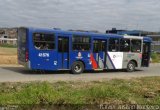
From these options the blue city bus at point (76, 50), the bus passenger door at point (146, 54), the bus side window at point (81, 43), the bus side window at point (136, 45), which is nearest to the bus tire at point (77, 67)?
the blue city bus at point (76, 50)

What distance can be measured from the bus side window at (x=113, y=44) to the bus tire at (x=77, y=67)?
7.49 feet

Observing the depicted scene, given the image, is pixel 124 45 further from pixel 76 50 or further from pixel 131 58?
pixel 76 50

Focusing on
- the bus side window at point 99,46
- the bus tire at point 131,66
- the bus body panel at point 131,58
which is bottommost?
the bus tire at point 131,66

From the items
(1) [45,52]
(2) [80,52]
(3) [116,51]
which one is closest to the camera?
(1) [45,52]

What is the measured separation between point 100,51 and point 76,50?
6.13ft

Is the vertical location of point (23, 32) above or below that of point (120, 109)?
above

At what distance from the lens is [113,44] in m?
23.3

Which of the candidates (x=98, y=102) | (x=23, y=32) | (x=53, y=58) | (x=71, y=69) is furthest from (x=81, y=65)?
(x=98, y=102)

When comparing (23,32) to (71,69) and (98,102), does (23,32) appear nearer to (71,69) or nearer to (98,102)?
(71,69)

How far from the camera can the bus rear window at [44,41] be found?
1986 centimetres

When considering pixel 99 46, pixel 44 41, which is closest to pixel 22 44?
pixel 44 41

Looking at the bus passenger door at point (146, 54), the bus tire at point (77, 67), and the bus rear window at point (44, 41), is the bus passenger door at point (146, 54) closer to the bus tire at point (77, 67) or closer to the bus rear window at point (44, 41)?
the bus tire at point (77, 67)

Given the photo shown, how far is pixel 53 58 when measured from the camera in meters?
20.5

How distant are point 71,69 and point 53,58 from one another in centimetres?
148
